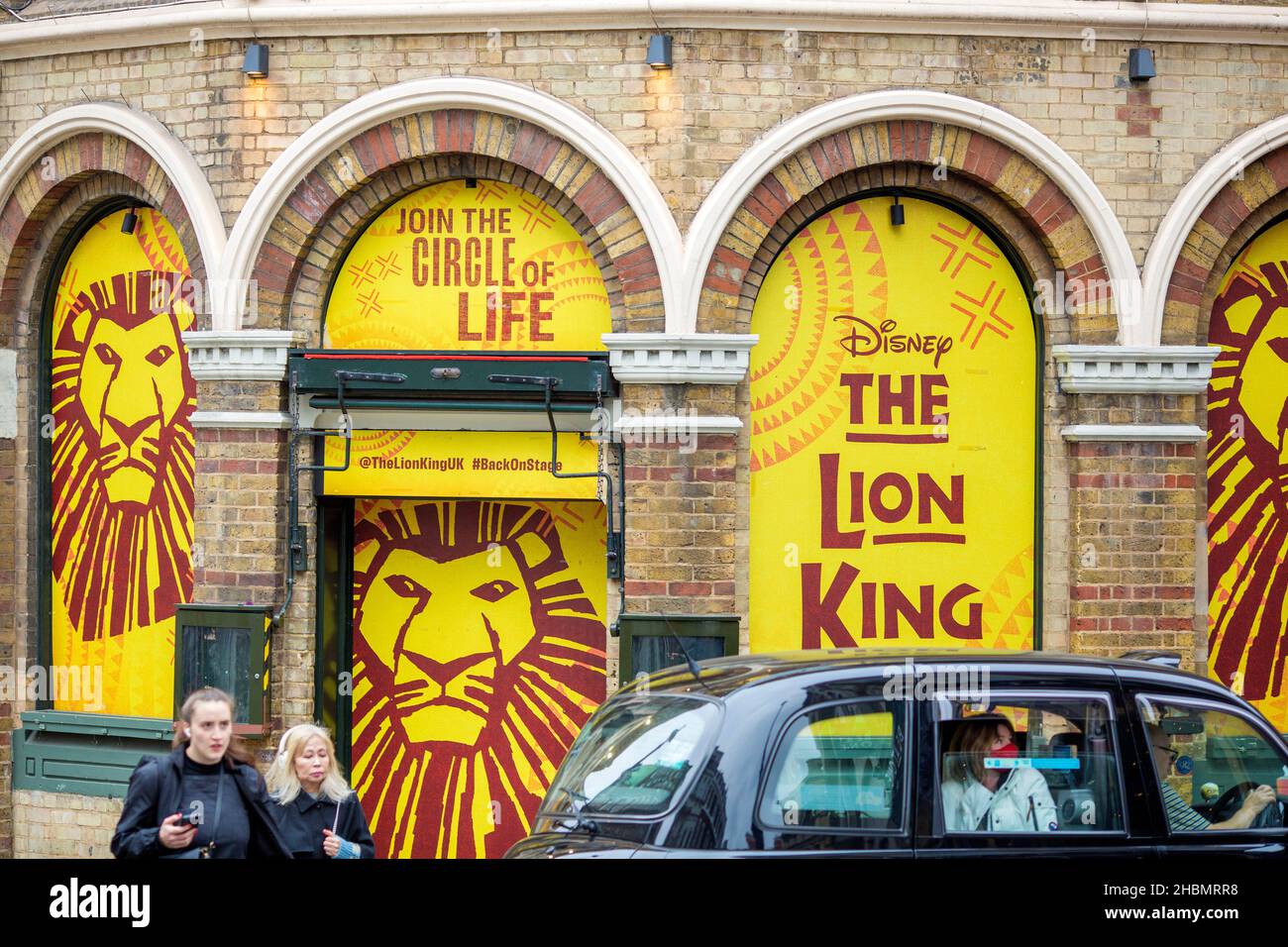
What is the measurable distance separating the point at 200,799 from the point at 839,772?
2.45 m

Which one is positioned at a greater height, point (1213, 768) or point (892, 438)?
point (892, 438)

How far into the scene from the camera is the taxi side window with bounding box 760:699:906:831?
520 cm

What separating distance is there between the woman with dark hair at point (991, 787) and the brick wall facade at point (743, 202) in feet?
14.3

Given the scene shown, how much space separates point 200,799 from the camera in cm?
578

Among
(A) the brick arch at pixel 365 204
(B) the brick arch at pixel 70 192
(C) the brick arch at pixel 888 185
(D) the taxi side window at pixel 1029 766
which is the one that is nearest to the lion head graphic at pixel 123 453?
(B) the brick arch at pixel 70 192

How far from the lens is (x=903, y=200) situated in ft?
33.7

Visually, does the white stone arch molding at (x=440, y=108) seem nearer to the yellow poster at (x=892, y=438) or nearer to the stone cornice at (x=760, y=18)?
the stone cornice at (x=760, y=18)

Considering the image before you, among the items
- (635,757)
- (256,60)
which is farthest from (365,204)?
(635,757)

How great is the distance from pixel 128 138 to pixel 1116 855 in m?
8.32

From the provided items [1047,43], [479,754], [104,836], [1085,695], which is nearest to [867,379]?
[1047,43]

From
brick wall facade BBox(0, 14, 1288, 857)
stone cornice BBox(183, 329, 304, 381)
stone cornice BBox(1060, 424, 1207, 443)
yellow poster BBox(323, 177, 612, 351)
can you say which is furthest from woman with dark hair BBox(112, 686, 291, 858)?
stone cornice BBox(1060, 424, 1207, 443)

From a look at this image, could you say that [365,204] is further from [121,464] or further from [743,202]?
[121,464]

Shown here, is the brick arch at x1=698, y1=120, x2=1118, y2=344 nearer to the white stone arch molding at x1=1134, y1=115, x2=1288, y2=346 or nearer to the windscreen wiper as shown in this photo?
the white stone arch molding at x1=1134, y1=115, x2=1288, y2=346
